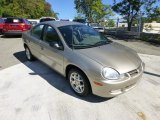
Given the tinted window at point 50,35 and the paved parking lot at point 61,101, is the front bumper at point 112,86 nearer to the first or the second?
the paved parking lot at point 61,101

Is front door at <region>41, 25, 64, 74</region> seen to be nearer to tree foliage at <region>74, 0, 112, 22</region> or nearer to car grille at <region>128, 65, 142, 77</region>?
car grille at <region>128, 65, 142, 77</region>

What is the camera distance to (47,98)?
14.2 ft

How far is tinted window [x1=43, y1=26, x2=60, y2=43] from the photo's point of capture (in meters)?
4.92

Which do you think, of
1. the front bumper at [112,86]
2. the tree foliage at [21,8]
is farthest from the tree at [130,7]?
the tree foliage at [21,8]

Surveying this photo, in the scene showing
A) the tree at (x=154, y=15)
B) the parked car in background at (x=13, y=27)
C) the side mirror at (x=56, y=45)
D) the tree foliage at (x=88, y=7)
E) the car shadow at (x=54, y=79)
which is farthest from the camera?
the tree foliage at (x=88, y=7)

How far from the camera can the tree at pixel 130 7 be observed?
52.3 ft

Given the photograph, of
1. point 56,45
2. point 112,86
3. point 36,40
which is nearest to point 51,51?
point 56,45

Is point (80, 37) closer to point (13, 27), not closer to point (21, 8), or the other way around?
point (13, 27)

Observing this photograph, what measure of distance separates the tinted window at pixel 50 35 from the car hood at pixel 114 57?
921mm

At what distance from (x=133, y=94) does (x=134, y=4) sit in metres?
13.6

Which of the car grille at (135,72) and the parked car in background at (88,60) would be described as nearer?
the parked car in background at (88,60)

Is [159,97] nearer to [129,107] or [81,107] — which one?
[129,107]

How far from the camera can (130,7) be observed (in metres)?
17.2

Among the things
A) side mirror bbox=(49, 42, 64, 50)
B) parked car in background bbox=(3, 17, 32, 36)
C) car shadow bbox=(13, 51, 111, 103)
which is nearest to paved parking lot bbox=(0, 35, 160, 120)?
car shadow bbox=(13, 51, 111, 103)
